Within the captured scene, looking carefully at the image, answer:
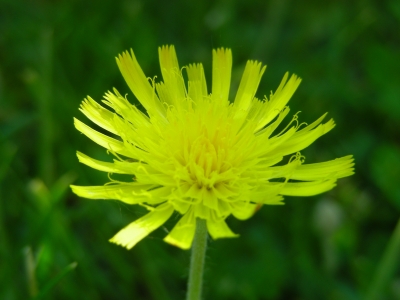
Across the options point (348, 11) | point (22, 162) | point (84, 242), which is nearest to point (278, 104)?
point (84, 242)

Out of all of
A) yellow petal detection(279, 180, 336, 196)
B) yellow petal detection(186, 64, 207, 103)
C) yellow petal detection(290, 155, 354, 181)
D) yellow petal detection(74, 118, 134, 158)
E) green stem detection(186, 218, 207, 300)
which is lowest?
green stem detection(186, 218, 207, 300)

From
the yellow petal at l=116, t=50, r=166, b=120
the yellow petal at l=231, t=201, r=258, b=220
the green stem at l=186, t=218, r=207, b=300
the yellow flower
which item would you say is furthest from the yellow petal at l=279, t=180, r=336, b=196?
the yellow petal at l=116, t=50, r=166, b=120

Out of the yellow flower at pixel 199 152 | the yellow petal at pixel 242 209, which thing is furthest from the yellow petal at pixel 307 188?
the yellow petal at pixel 242 209

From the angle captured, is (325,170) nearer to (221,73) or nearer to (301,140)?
(301,140)

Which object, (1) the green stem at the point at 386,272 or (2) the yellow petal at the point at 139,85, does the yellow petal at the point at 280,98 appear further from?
(1) the green stem at the point at 386,272

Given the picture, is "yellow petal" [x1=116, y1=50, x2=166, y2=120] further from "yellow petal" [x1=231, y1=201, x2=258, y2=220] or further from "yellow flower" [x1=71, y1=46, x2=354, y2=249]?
"yellow petal" [x1=231, y1=201, x2=258, y2=220]

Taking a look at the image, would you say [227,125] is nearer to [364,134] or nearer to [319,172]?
[319,172]

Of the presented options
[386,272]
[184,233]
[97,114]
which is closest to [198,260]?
[184,233]
